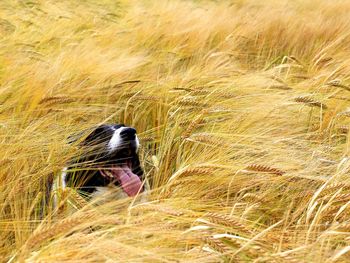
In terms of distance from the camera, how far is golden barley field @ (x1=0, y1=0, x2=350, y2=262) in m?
1.25

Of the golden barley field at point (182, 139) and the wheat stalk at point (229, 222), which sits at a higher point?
the wheat stalk at point (229, 222)

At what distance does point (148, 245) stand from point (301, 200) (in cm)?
63

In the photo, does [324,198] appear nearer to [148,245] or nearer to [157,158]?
[148,245]

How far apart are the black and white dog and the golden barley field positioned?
83 millimetres

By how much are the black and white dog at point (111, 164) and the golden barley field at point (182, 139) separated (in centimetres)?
8

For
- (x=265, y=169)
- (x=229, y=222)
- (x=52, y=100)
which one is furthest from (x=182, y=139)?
(x=229, y=222)

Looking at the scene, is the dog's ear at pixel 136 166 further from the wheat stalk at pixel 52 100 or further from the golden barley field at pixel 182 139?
the wheat stalk at pixel 52 100

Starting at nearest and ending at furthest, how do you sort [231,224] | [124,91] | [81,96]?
[231,224]
[81,96]
[124,91]

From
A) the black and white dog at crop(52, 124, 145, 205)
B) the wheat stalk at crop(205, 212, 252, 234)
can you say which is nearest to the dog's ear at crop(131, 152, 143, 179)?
the black and white dog at crop(52, 124, 145, 205)

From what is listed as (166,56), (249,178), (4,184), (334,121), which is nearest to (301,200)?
(249,178)

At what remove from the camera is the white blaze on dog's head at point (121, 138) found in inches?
90.7

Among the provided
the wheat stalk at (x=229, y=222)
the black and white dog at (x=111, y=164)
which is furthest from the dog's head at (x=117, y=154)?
the wheat stalk at (x=229, y=222)

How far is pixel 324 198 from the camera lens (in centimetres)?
151

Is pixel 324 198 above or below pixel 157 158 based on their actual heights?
above
